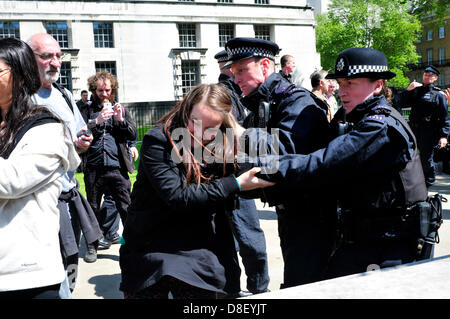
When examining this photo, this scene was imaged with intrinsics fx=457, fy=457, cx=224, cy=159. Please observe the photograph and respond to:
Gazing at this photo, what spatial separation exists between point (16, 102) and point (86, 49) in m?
31.9

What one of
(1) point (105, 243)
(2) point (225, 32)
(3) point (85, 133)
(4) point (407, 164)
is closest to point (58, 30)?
(2) point (225, 32)

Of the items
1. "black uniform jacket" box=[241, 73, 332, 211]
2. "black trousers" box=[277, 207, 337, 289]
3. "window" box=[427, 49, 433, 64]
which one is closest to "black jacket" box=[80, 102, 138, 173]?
"black uniform jacket" box=[241, 73, 332, 211]

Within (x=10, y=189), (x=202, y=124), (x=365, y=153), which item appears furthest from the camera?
(x=202, y=124)

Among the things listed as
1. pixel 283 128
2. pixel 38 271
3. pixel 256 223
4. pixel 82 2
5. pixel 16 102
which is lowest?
pixel 256 223

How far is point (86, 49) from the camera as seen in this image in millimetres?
32031

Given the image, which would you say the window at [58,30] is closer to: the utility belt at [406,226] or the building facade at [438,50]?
the utility belt at [406,226]

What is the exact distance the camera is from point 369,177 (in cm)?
254

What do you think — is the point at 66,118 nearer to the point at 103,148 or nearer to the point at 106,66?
the point at 103,148

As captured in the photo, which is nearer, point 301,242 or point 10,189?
point 10,189

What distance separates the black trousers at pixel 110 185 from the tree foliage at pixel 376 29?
1917 inches

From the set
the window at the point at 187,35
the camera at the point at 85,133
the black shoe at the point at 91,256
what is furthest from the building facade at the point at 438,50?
the camera at the point at 85,133

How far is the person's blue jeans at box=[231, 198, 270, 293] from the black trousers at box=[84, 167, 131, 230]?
215cm
